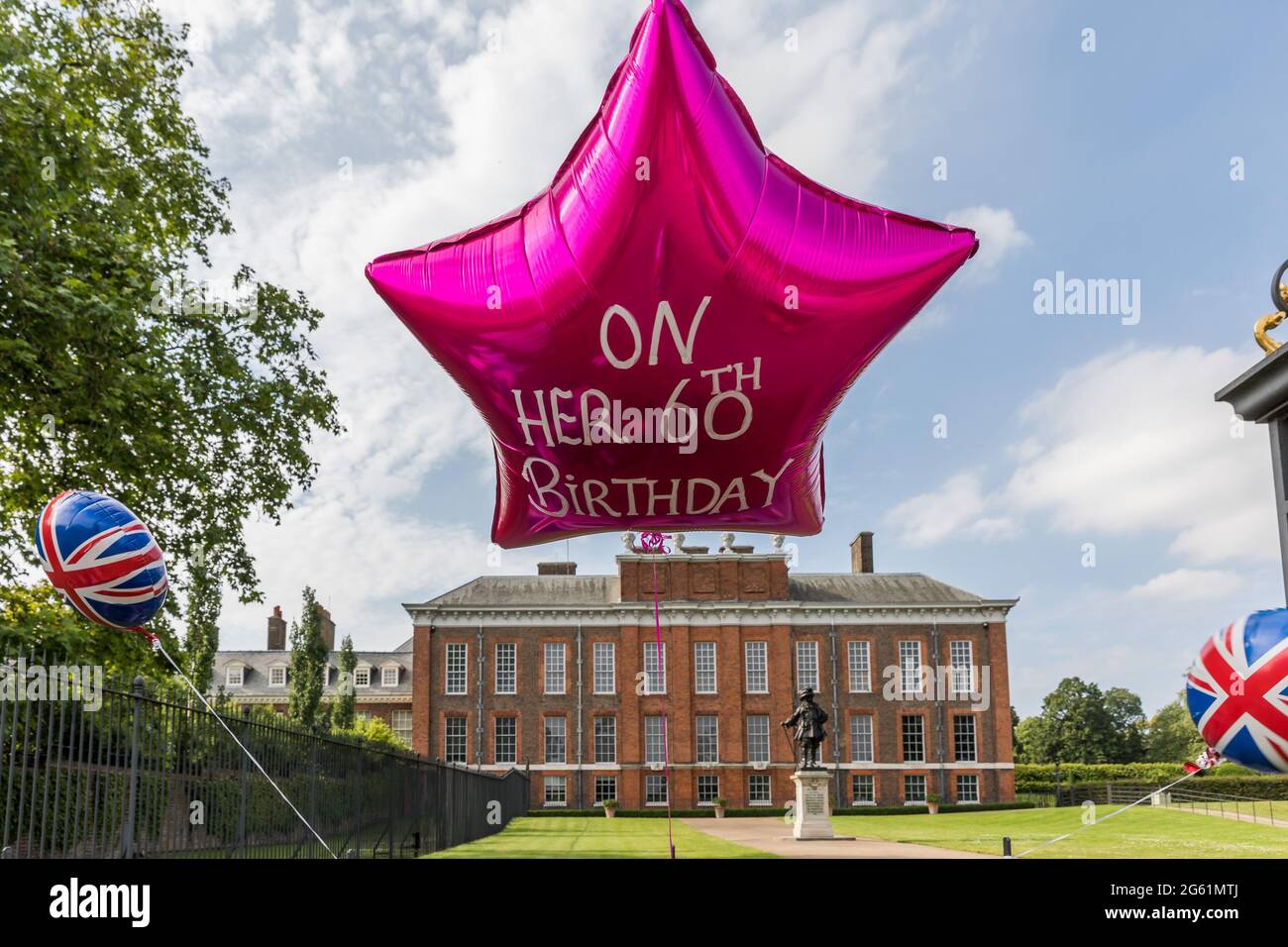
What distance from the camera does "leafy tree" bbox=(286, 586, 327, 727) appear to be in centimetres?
4747

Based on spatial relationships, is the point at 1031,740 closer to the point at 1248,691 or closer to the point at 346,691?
the point at 346,691

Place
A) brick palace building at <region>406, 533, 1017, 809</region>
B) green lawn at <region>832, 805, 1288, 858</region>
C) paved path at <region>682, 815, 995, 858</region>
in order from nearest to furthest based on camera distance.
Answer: green lawn at <region>832, 805, 1288, 858</region> < paved path at <region>682, 815, 995, 858</region> < brick palace building at <region>406, 533, 1017, 809</region>

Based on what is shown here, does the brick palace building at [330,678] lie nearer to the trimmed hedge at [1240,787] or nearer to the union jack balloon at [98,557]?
the trimmed hedge at [1240,787]

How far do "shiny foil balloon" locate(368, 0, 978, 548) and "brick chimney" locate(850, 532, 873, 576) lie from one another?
47.4 metres

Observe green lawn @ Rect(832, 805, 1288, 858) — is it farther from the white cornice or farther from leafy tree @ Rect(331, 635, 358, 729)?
leafy tree @ Rect(331, 635, 358, 729)

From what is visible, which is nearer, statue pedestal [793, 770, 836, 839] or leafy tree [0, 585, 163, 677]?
leafy tree [0, 585, 163, 677]

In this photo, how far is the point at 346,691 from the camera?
52188 millimetres

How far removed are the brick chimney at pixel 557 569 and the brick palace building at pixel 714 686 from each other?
303cm

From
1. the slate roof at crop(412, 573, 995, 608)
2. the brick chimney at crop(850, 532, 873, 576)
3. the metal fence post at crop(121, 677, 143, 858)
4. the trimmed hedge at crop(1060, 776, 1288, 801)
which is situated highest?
the brick chimney at crop(850, 532, 873, 576)

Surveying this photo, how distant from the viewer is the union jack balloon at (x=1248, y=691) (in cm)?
491

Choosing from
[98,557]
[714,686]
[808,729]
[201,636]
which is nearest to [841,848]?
[808,729]

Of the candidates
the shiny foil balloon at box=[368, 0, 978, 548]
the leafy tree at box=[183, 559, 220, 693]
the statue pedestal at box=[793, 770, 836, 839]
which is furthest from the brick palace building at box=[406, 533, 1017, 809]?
the shiny foil balloon at box=[368, 0, 978, 548]

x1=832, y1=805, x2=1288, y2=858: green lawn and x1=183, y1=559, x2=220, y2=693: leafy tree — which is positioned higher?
x1=183, y1=559, x2=220, y2=693: leafy tree
